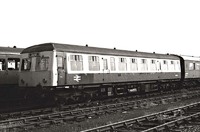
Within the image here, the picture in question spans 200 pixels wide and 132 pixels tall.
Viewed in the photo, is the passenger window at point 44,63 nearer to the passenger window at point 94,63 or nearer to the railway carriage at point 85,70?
the railway carriage at point 85,70

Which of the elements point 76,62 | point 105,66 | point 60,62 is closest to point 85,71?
point 76,62

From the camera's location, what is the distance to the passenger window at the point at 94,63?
17047 mm

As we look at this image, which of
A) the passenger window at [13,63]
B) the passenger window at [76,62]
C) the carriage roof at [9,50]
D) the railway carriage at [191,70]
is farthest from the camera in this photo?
the railway carriage at [191,70]

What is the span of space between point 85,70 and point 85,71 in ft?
0.21

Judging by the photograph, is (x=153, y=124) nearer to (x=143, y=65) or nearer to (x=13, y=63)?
(x=13, y=63)

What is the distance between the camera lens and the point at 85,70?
1655 centimetres

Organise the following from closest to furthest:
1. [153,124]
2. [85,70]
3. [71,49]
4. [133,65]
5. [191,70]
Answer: [153,124] < [71,49] < [85,70] < [133,65] < [191,70]

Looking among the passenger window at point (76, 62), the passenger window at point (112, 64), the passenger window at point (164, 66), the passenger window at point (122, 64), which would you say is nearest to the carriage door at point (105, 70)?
the passenger window at point (112, 64)

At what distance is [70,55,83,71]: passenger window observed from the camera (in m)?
15.8

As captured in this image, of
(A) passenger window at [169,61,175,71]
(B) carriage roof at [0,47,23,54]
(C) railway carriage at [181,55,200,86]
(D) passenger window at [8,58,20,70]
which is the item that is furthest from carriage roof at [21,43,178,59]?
(C) railway carriage at [181,55,200,86]

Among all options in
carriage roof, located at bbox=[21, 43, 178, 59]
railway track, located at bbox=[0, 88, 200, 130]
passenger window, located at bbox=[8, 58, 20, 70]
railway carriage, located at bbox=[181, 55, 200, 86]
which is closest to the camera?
railway track, located at bbox=[0, 88, 200, 130]

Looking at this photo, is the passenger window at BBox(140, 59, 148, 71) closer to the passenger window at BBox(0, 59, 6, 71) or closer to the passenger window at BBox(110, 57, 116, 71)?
the passenger window at BBox(110, 57, 116, 71)

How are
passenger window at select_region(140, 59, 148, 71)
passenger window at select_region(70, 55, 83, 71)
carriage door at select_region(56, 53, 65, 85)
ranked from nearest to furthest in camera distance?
carriage door at select_region(56, 53, 65, 85) < passenger window at select_region(70, 55, 83, 71) < passenger window at select_region(140, 59, 148, 71)

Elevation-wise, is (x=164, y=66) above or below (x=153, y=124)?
above
